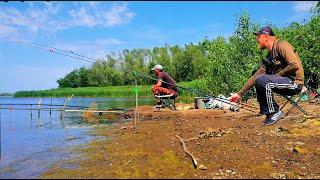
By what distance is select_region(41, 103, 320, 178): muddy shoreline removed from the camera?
653 cm

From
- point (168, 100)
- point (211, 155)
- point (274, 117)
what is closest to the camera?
point (211, 155)

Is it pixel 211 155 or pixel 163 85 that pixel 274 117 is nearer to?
pixel 211 155

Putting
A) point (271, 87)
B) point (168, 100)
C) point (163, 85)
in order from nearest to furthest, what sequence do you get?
point (271, 87)
point (163, 85)
point (168, 100)

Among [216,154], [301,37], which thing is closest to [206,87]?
[301,37]

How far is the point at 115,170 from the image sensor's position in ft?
21.4

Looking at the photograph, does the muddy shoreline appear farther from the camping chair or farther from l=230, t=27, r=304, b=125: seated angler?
the camping chair

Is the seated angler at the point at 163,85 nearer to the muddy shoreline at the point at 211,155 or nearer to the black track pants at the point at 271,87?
the muddy shoreline at the point at 211,155

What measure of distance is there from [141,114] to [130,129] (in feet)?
23.3

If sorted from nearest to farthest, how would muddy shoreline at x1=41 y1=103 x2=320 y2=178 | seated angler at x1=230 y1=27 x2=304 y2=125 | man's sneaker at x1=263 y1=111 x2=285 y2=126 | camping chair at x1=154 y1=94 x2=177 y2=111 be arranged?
muddy shoreline at x1=41 y1=103 x2=320 y2=178
seated angler at x1=230 y1=27 x2=304 y2=125
man's sneaker at x1=263 y1=111 x2=285 y2=126
camping chair at x1=154 y1=94 x2=177 y2=111

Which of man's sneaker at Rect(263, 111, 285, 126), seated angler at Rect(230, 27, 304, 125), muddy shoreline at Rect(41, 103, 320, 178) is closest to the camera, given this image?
muddy shoreline at Rect(41, 103, 320, 178)

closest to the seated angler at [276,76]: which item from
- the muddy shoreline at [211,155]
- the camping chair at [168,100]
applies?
the muddy shoreline at [211,155]

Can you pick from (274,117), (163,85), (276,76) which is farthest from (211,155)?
(163,85)

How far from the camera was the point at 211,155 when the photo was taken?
7855 millimetres

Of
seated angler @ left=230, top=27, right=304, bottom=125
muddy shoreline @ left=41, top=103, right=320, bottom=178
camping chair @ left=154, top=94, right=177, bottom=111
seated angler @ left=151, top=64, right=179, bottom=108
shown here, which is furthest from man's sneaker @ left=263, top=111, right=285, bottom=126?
camping chair @ left=154, top=94, right=177, bottom=111
